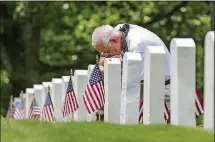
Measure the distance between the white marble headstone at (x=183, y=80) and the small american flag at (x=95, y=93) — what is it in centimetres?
169

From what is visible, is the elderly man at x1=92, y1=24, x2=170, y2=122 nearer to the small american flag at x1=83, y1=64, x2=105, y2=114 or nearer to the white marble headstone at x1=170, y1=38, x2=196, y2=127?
the small american flag at x1=83, y1=64, x2=105, y2=114

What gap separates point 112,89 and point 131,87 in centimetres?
57

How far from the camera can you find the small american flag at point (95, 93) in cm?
638

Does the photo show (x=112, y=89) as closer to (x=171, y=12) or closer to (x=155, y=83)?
(x=155, y=83)

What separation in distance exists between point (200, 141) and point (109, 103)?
202 cm

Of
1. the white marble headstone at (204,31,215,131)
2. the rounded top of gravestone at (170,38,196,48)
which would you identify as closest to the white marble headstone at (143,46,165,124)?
the rounded top of gravestone at (170,38,196,48)

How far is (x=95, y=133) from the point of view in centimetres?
452

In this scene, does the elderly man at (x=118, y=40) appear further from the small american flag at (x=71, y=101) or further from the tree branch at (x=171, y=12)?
the tree branch at (x=171, y=12)

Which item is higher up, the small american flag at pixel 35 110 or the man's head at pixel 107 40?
the man's head at pixel 107 40

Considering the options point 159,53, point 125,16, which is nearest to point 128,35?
point 159,53

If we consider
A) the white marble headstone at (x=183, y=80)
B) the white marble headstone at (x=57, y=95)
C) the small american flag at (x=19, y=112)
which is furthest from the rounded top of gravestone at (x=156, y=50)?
the small american flag at (x=19, y=112)

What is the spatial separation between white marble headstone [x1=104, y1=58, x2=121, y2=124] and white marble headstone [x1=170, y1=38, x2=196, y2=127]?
124cm

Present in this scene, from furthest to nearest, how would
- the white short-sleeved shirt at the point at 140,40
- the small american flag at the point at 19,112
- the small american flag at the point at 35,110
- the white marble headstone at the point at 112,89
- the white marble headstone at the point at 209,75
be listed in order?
the small american flag at the point at 19,112
the small american flag at the point at 35,110
the white short-sleeved shirt at the point at 140,40
the white marble headstone at the point at 112,89
the white marble headstone at the point at 209,75

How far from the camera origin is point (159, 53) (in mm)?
4945
